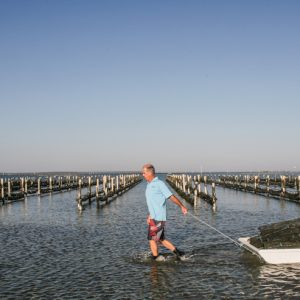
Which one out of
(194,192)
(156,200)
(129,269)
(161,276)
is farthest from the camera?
(194,192)

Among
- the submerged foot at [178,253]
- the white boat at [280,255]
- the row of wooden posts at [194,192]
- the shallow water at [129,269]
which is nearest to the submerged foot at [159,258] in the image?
the shallow water at [129,269]

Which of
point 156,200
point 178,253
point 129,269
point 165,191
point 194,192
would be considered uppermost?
point 165,191

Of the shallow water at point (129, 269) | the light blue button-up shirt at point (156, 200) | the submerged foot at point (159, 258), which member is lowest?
the shallow water at point (129, 269)

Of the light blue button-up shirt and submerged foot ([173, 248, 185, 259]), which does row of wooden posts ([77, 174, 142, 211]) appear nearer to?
submerged foot ([173, 248, 185, 259])

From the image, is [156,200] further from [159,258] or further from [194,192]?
[194,192]

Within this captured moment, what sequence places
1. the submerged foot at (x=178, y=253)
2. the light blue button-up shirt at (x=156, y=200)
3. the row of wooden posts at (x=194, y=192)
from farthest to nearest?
the row of wooden posts at (x=194, y=192) < the submerged foot at (x=178, y=253) < the light blue button-up shirt at (x=156, y=200)

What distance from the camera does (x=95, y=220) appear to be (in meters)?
21.0

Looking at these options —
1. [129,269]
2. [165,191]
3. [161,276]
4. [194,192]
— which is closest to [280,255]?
[161,276]

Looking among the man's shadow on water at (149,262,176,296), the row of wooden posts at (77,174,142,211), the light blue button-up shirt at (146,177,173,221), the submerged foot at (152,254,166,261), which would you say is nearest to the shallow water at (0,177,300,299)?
the man's shadow on water at (149,262,176,296)

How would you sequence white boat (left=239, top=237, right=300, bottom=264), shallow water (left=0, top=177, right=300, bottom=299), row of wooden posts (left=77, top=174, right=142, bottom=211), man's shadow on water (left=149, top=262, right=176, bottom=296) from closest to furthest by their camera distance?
shallow water (left=0, top=177, right=300, bottom=299) → man's shadow on water (left=149, top=262, right=176, bottom=296) → white boat (left=239, top=237, right=300, bottom=264) → row of wooden posts (left=77, top=174, right=142, bottom=211)

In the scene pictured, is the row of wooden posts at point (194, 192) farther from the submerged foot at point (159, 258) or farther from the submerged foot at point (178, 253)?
the submerged foot at point (159, 258)

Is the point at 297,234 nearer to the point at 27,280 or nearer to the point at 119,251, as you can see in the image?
the point at 119,251

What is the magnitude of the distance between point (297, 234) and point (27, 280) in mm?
6014

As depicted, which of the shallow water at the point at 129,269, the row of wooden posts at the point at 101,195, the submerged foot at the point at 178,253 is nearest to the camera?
the shallow water at the point at 129,269
